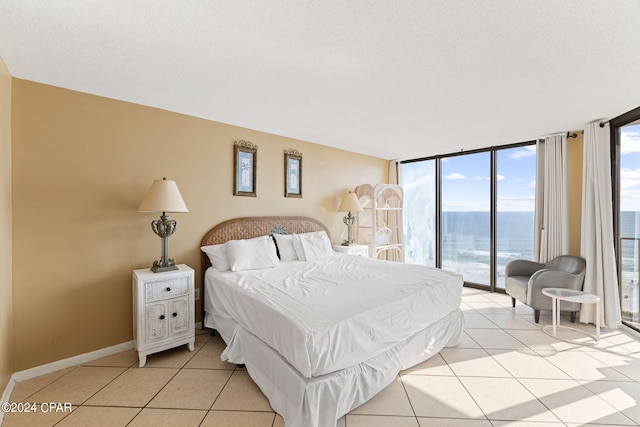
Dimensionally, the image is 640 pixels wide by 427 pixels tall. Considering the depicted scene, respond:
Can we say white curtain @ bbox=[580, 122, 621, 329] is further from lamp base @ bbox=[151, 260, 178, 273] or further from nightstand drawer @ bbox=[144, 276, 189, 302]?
lamp base @ bbox=[151, 260, 178, 273]

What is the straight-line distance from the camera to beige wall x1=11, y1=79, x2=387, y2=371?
223 cm

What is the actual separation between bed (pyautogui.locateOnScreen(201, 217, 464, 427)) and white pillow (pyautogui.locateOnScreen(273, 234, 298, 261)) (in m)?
0.16

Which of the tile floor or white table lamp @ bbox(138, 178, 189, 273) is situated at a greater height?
white table lamp @ bbox(138, 178, 189, 273)

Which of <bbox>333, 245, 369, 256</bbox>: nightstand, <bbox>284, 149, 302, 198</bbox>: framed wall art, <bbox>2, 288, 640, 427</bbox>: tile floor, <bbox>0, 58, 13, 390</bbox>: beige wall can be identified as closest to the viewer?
<bbox>2, 288, 640, 427</bbox>: tile floor

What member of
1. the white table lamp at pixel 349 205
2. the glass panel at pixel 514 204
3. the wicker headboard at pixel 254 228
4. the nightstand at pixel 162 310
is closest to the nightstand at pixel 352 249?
the white table lamp at pixel 349 205

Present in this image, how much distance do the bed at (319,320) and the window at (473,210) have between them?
7.98ft

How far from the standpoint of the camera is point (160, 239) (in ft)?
9.38

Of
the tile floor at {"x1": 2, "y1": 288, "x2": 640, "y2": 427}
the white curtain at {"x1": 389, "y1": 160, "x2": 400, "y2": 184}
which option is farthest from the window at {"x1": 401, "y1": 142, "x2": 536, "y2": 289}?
the tile floor at {"x1": 2, "y1": 288, "x2": 640, "y2": 427}

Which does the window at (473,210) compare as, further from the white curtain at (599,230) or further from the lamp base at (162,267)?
the lamp base at (162,267)

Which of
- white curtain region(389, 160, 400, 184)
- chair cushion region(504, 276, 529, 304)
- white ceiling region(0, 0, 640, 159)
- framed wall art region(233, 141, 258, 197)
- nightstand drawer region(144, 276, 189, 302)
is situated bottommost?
chair cushion region(504, 276, 529, 304)

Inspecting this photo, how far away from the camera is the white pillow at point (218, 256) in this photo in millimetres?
2949

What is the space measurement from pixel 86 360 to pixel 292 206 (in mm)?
2798

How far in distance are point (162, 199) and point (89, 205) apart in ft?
2.31

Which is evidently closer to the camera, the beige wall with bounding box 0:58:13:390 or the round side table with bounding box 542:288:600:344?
the beige wall with bounding box 0:58:13:390
